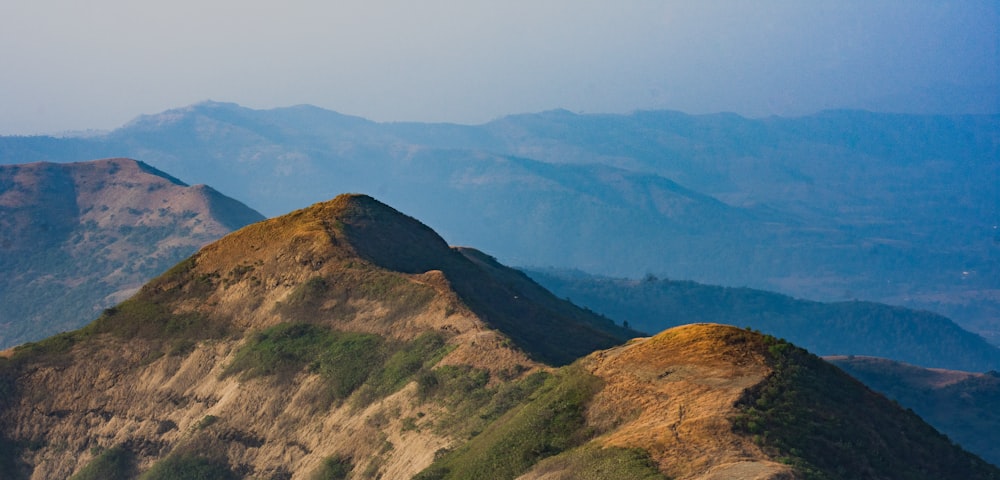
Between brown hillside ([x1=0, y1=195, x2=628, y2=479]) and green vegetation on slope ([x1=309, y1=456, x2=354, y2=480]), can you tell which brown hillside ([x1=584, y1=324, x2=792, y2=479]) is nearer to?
brown hillside ([x1=0, y1=195, x2=628, y2=479])

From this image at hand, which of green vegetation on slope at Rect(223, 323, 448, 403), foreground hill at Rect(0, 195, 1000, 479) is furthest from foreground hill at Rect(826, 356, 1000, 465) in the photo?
green vegetation on slope at Rect(223, 323, 448, 403)

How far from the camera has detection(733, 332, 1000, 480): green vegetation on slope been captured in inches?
1174

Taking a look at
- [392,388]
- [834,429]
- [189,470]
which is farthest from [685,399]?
[189,470]

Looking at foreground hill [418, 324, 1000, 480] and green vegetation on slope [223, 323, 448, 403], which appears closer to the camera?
foreground hill [418, 324, 1000, 480]

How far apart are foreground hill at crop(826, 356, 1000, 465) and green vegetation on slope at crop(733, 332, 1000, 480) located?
80.4 m

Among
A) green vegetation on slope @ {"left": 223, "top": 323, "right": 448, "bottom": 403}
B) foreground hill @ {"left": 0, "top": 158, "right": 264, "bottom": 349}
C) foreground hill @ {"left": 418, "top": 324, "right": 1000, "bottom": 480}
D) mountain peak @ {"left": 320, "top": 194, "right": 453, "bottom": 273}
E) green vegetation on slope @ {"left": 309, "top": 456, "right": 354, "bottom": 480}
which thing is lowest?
foreground hill @ {"left": 0, "top": 158, "right": 264, "bottom": 349}

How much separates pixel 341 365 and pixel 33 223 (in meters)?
175

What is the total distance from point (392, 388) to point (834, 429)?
23.5 meters

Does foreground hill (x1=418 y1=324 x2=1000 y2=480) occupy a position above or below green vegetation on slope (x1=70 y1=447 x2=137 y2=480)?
above

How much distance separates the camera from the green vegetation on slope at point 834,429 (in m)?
29.8

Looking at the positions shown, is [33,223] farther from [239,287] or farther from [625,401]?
[625,401]

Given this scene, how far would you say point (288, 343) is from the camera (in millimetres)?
54250

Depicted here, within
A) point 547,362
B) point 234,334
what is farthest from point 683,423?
point 234,334

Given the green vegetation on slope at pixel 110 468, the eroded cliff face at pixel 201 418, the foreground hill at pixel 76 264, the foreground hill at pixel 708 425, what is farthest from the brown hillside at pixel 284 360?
the foreground hill at pixel 76 264
